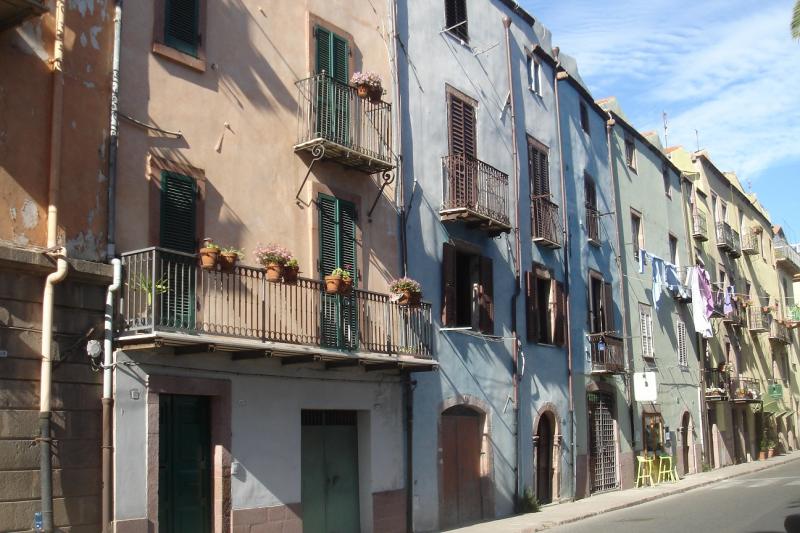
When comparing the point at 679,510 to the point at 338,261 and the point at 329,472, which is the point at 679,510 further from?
the point at 338,261

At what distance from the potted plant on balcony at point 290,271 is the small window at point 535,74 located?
12374 millimetres

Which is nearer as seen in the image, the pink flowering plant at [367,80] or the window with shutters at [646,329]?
the pink flowering plant at [367,80]

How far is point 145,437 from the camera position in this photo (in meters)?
11.9

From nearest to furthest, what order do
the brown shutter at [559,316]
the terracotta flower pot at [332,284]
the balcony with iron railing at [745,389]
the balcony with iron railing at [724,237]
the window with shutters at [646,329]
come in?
the terracotta flower pot at [332,284]
the brown shutter at [559,316]
the window with shutters at [646,329]
the balcony with iron railing at [745,389]
the balcony with iron railing at [724,237]

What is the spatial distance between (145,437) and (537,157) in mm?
14700

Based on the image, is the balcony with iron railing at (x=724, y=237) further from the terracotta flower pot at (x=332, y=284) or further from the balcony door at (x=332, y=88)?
the terracotta flower pot at (x=332, y=284)

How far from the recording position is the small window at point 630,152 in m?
31.5

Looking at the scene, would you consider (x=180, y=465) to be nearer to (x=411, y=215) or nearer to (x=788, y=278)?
(x=411, y=215)

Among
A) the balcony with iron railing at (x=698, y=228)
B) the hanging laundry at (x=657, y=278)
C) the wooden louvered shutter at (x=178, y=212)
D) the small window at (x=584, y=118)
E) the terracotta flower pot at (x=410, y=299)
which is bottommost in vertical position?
the terracotta flower pot at (x=410, y=299)

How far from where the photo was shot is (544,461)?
22859mm

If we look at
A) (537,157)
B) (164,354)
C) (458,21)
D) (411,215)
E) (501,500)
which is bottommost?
(501,500)

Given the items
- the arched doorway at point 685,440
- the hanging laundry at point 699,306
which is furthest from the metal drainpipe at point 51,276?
the hanging laundry at point 699,306

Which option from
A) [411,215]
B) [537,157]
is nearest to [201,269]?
[411,215]

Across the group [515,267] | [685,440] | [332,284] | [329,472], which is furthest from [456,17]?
[685,440]
